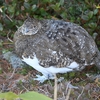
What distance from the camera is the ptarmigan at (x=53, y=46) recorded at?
7.38 ft

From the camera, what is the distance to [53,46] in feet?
7.40

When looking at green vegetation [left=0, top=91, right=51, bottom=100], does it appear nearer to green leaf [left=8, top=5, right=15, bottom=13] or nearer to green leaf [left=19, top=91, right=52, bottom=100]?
green leaf [left=19, top=91, right=52, bottom=100]

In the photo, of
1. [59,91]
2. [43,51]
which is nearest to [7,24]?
[43,51]

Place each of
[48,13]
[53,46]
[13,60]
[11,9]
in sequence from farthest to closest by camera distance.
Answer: [48,13] < [11,9] < [13,60] < [53,46]

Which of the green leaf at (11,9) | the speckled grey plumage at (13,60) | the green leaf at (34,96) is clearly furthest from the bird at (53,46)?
the green leaf at (34,96)

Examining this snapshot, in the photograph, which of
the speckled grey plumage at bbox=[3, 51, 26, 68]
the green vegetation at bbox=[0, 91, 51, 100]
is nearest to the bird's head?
the speckled grey plumage at bbox=[3, 51, 26, 68]

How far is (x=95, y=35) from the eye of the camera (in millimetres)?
2768

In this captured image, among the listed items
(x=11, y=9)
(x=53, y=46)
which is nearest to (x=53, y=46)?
(x=53, y=46)

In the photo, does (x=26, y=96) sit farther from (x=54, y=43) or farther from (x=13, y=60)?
(x=13, y=60)

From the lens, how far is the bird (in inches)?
88.5

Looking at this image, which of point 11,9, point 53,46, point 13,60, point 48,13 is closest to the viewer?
point 53,46

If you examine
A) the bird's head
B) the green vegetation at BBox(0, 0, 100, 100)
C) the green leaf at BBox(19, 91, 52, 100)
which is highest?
the green leaf at BBox(19, 91, 52, 100)

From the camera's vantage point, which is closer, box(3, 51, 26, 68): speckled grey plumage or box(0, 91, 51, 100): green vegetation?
box(0, 91, 51, 100): green vegetation

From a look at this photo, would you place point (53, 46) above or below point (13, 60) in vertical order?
above
